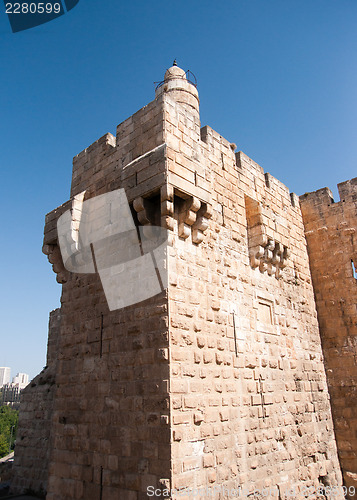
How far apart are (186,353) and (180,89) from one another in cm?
488

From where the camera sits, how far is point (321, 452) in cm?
654

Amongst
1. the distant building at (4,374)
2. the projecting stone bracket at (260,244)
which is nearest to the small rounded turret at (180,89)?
the projecting stone bracket at (260,244)

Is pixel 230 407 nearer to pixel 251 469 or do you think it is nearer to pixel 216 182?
pixel 251 469

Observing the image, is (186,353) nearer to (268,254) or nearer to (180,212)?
(180,212)

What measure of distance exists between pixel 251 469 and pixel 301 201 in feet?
19.3

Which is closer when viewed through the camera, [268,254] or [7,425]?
[268,254]

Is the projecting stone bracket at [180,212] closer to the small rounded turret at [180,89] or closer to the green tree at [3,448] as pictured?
the small rounded turret at [180,89]

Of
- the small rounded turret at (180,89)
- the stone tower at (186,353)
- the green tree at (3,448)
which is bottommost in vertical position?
the green tree at (3,448)

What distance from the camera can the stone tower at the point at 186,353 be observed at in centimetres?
406

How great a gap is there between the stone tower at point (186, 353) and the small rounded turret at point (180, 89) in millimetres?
36

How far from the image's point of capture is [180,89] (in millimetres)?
6879

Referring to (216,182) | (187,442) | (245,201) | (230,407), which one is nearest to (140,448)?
(187,442)

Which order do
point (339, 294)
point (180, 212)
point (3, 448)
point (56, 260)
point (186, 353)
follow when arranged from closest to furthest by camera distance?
point (186, 353) → point (180, 212) → point (56, 260) → point (339, 294) → point (3, 448)

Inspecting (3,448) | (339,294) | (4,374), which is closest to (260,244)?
(339,294)
